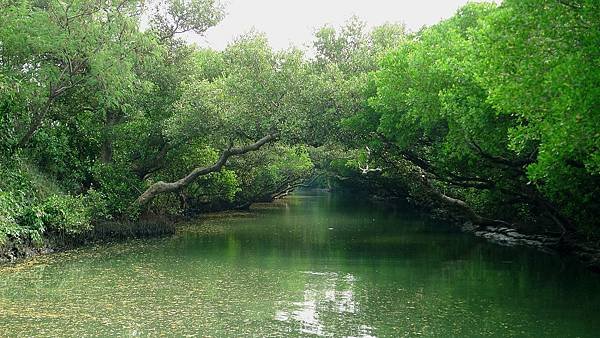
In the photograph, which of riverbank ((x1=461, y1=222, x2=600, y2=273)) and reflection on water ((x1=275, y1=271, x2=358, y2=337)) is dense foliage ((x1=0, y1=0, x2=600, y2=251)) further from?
reflection on water ((x1=275, y1=271, x2=358, y2=337))

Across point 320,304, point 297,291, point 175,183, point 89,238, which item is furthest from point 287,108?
point 320,304

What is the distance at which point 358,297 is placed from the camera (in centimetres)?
1406

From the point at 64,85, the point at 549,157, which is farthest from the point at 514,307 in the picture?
the point at 64,85

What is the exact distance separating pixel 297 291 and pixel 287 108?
13580 millimetres

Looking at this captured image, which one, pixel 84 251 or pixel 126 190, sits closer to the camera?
pixel 84 251

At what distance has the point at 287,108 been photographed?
88.3 ft

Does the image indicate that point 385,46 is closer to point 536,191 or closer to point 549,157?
point 536,191

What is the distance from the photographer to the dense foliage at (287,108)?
1205 centimetres

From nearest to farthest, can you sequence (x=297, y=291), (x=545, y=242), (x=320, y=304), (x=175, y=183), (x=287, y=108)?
(x=320, y=304), (x=297, y=291), (x=545, y=242), (x=287, y=108), (x=175, y=183)

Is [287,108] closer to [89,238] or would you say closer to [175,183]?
[175,183]

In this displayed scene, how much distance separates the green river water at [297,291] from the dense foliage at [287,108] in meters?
2.76

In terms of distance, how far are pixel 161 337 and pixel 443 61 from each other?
14.1 metres

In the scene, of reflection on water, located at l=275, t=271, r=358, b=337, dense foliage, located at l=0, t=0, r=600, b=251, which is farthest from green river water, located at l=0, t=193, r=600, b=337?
dense foliage, located at l=0, t=0, r=600, b=251

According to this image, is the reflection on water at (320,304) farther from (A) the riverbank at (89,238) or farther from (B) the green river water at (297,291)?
(A) the riverbank at (89,238)
